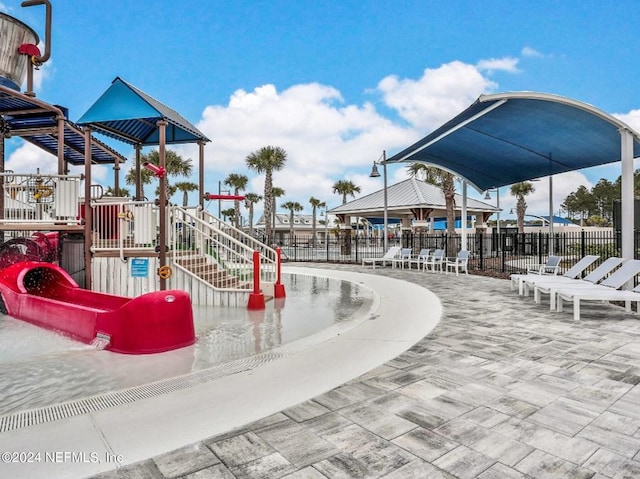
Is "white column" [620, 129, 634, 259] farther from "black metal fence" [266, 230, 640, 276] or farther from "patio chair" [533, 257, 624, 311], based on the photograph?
"black metal fence" [266, 230, 640, 276]

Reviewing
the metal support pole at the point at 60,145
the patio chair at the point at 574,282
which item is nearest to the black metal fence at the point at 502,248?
the patio chair at the point at 574,282

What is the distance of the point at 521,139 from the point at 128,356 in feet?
36.2

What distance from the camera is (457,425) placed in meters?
3.03

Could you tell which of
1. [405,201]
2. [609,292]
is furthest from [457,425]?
[405,201]

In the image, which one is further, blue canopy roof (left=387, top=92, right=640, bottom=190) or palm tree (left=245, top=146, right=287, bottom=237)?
palm tree (left=245, top=146, right=287, bottom=237)

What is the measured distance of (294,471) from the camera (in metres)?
2.44

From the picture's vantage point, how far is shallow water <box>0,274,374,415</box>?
4098mm

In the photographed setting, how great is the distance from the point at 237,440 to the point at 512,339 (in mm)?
4270

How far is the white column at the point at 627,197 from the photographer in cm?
841

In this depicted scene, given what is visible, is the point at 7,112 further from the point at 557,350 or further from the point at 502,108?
the point at 557,350

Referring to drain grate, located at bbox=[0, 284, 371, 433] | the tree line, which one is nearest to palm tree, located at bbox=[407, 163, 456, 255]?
drain grate, located at bbox=[0, 284, 371, 433]

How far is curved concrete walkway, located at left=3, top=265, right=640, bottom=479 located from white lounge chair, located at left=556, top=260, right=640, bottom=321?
1.72 metres

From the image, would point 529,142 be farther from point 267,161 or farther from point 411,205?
point 267,161

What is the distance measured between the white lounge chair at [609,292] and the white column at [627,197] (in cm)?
→ 71
